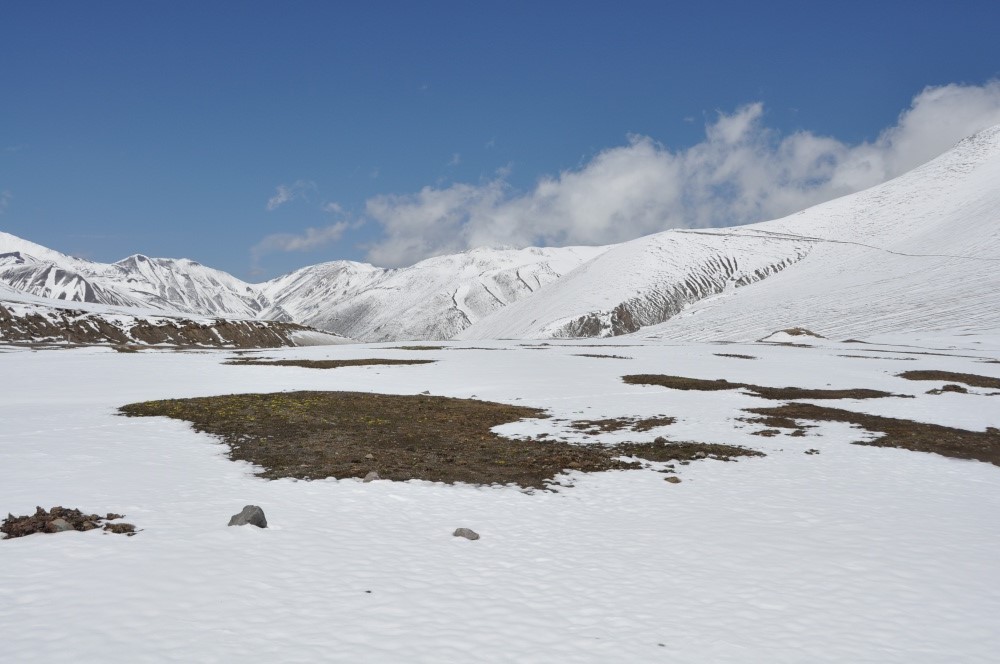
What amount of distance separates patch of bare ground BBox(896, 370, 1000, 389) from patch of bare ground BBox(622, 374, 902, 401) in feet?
37.8

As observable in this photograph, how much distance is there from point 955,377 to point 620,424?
122ft

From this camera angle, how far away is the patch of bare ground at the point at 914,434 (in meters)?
22.5

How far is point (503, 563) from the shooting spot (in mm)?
11195

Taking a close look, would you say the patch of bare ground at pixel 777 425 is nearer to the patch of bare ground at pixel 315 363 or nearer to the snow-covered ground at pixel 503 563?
the snow-covered ground at pixel 503 563

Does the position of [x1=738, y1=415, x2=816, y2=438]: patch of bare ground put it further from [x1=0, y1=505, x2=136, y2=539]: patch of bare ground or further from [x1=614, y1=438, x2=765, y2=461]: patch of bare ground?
[x1=0, y1=505, x2=136, y2=539]: patch of bare ground

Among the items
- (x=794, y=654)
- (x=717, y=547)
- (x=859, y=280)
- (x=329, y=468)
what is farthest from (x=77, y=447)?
(x=859, y=280)

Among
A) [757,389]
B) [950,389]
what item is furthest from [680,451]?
[950,389]

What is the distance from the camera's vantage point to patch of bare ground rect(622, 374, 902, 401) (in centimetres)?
3747

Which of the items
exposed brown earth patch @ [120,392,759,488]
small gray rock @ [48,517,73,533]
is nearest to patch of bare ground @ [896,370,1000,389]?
exposed brown earth patch @ [120,392,759,488]

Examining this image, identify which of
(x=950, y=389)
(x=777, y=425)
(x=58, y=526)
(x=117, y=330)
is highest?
(x=117, y=330)

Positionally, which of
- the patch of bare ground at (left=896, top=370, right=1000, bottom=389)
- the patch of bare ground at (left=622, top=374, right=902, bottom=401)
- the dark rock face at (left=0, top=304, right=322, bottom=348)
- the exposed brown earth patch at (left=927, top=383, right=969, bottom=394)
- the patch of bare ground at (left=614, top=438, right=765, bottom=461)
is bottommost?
the patch of bare ground at (left=614, top=438, right=765, bottom=461)

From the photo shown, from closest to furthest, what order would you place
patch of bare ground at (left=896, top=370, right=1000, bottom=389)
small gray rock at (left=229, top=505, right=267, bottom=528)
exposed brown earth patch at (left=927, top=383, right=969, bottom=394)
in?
small gray rock at (left=229, top=505, right=267, bottom=528), exposed brown earth patch at (left=927, top=383, right=969, bottom=394), patch of bare ground at (left=896, top=370, right=1000, bottom=389)

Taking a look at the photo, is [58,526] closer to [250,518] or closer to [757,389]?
[250,518]

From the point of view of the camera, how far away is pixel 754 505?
1563cm
